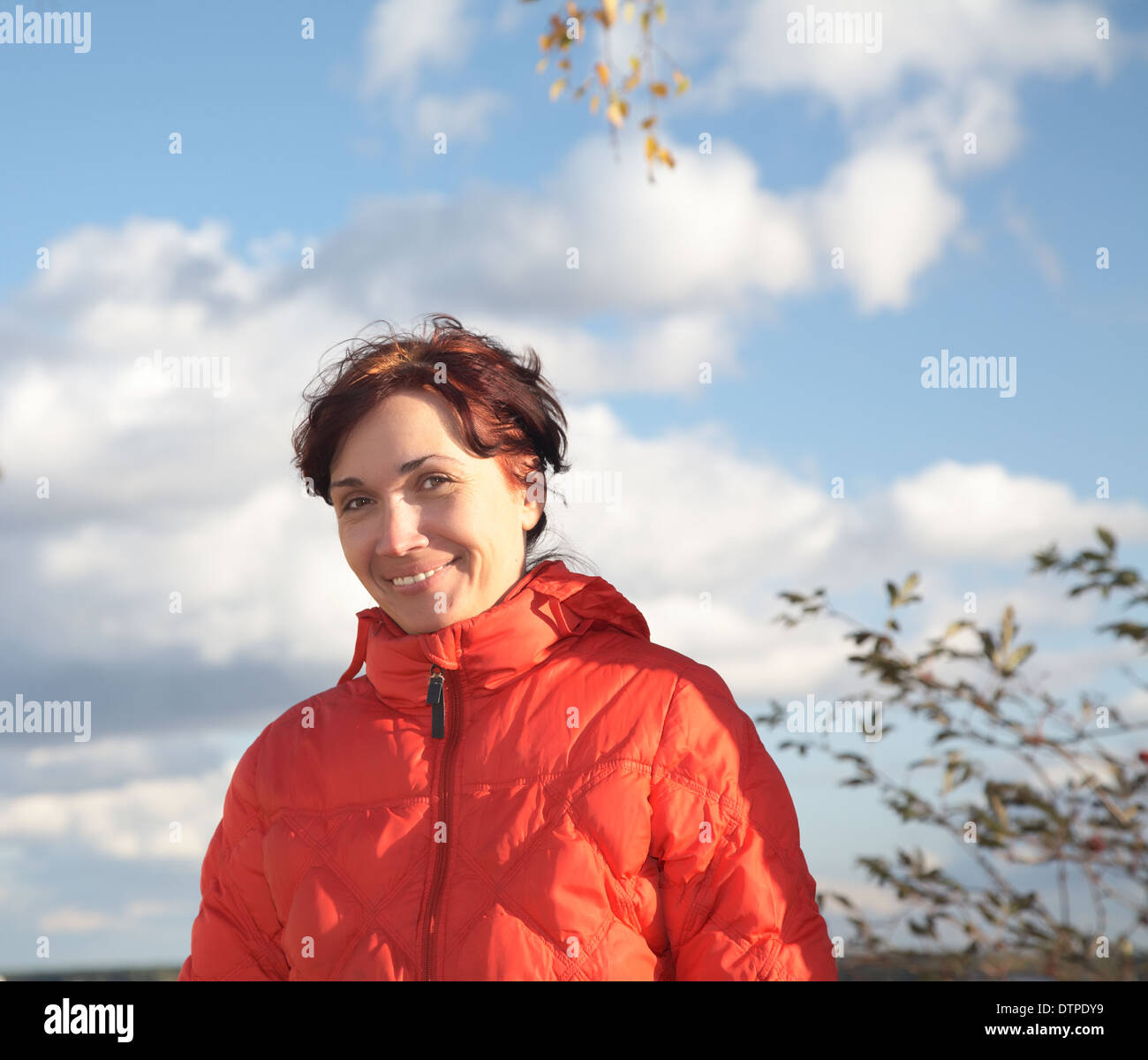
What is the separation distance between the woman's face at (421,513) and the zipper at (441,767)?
0.14 m

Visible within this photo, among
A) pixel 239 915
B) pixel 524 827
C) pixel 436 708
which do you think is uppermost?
pixel 436 708

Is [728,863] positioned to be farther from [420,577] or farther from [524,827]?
[420,577]

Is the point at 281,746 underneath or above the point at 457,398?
underneath

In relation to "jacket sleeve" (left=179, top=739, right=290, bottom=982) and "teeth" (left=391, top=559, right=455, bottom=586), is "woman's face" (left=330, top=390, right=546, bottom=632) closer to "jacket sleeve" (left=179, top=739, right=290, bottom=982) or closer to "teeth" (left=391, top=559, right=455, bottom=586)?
"teeth" (left=391, top=559, right=455, bottom=586)

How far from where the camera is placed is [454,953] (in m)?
1.87

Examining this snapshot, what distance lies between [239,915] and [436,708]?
1.94ft

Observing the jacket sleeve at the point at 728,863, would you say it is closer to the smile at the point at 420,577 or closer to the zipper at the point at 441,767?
the zipper at the point at 441,767

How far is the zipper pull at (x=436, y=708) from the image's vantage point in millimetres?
2039

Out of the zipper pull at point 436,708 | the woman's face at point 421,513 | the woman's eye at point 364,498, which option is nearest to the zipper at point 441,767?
the zipper pull at point 436,708

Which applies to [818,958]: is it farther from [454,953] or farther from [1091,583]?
[1091,583]

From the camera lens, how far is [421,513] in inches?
83.4

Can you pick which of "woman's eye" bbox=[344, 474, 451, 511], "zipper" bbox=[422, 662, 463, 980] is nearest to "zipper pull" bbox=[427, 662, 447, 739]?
"zipper" bbox=[422, 662, 463, 980]

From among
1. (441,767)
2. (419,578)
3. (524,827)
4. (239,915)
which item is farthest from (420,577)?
(239,915)

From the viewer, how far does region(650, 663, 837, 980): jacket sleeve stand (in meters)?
1.82
